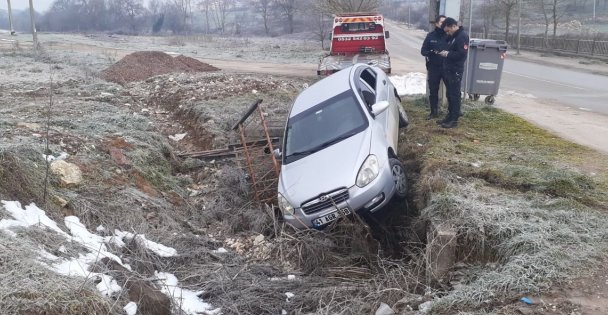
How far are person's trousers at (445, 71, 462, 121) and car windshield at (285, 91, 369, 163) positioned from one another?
97.5 inches

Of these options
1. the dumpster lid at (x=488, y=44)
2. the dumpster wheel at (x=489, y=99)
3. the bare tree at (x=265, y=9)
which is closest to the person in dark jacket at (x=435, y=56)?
the dumpster lid at (x=488, y=44)

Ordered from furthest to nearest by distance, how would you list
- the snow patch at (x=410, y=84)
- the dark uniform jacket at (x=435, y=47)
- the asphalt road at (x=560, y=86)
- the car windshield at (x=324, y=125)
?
the snow patch at (x=410, y=84), the asphalt road at (x=560, y=86), the dark uniform jacket at (x=435, y=47), the car windshield at (x=324, y=125)

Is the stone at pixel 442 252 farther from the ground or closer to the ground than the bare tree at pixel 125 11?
closer to the ground

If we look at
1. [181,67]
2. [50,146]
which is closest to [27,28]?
[181,67]

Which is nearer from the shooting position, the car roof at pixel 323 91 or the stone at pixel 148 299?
the stone at pixel 148 299

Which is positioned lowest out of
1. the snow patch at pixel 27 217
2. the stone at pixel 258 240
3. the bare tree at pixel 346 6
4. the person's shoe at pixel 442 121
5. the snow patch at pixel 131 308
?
the stone at pixel 258 240

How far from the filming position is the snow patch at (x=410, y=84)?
16.1 meters

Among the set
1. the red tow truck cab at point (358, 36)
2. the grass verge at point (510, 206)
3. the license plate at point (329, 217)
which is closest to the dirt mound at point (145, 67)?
the red tow truck cab at point (358, 36)

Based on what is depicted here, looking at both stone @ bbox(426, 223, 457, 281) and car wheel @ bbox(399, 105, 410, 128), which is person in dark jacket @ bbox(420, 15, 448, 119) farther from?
stone @ bbox(426, 223, 457, 281)

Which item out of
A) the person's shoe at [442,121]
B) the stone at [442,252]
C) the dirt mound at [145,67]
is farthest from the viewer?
the dirt mound at [145,67]

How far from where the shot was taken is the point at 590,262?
14.4ft

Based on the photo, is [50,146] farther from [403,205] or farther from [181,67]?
[181,67]

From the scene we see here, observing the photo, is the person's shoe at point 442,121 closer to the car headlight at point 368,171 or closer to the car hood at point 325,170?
the car hood at point 325,170

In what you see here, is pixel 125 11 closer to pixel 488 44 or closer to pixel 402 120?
Result: pixel 488 44
